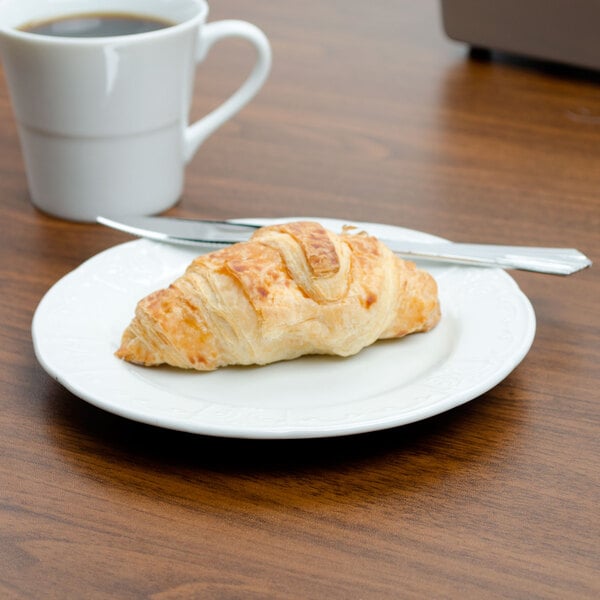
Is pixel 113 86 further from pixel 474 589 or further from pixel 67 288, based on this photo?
pixel 474 589

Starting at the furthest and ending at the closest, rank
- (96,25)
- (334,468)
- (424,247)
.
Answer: (96,25), (424,247), (334,468)

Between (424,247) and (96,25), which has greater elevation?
(96,25)

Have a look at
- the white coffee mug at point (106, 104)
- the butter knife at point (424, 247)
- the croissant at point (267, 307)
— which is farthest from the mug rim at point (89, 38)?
the croissant at point (267, 307)

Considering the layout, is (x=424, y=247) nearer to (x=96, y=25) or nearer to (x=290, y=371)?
(x=290, y=371)

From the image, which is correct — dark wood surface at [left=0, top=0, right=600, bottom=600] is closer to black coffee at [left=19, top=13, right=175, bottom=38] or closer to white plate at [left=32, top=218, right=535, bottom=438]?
white plate at [left=32, top=218, right=535, bottom=438]

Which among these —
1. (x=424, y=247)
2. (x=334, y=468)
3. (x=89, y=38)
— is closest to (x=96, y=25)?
(x=89, y=38)

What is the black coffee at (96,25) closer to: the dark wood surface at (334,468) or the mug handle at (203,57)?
the mug handle at (203,57)
